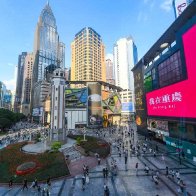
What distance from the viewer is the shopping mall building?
27.1 m

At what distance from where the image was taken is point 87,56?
140750 millimetres

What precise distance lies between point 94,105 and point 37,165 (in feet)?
200

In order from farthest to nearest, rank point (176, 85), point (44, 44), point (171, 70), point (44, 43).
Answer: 1. point (44, 43)
2. point (44, 44)
3. point (171, 70)
4. point (176, 85)

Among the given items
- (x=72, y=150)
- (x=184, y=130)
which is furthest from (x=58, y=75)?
(x=184, y=130)

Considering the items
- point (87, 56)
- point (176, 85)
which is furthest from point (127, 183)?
point (87, 56)

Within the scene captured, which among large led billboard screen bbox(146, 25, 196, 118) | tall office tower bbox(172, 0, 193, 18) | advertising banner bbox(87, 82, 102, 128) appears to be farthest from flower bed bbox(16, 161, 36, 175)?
advertising banner bbox(87, 82, 102, 128)

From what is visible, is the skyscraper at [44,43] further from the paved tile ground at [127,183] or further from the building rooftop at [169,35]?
the paved tile ground at [127,183]

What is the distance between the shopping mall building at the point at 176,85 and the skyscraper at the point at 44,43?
13727cm

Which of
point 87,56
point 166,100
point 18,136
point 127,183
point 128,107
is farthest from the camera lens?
point 128,107

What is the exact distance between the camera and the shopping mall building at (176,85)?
27.1 m

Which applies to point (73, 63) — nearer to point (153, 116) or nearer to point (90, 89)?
point (90, 89)

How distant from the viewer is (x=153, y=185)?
1925cm

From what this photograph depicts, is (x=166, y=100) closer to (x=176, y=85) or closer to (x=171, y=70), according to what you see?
(x=176, y=85)

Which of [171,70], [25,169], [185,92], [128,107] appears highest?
[128,107]
